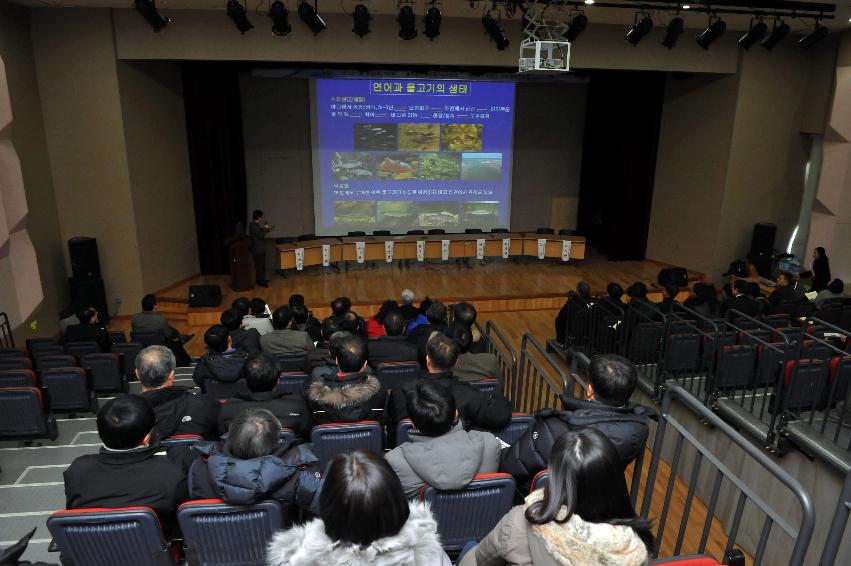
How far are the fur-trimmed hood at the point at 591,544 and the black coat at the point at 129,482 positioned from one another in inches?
62.2

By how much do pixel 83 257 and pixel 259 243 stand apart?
2.57 m

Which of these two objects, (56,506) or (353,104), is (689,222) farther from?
(56,506)

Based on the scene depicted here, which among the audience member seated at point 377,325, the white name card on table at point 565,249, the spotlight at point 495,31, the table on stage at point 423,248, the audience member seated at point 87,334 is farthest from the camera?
the white name card on table at point 565,249

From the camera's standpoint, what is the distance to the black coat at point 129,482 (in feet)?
7.22

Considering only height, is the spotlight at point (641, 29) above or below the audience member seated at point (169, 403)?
above

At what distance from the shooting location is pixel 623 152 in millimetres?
11656

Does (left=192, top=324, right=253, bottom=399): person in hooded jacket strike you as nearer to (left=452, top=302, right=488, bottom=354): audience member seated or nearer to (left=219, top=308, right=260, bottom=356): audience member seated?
(left=219, top=308, right=260, bottom=356): audience member seated

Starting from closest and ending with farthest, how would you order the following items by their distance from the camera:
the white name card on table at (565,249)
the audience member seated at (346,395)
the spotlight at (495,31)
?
the audience member seated at (346,395)
the spotlight at (495,31)
the white name card on table at (565,249)

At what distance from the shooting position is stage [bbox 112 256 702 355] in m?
8.85

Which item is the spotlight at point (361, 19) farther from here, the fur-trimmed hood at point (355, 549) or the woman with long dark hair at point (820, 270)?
the woman with long dark hair at point (820, 270)

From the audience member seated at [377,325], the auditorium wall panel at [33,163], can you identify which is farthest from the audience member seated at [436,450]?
the auditorium wall panel at [33,163]

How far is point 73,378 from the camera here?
4520 mm

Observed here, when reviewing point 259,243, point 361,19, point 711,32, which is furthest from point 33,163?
point 711,32

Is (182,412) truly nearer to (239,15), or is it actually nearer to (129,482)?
(129,482)
